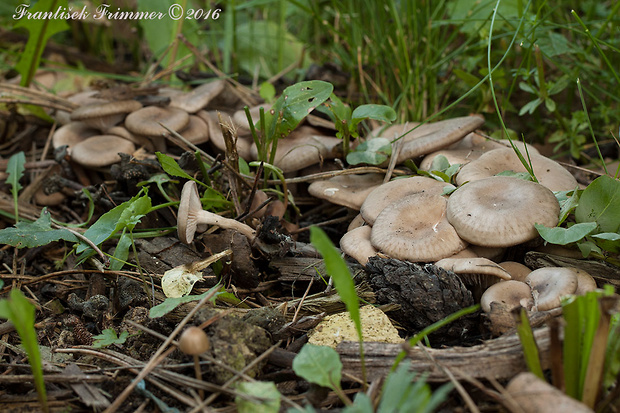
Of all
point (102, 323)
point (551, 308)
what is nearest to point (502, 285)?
point (551, 308)

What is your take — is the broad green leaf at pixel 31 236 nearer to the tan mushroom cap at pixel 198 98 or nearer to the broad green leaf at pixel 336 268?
the tan mushroom cap at pixel 198 98

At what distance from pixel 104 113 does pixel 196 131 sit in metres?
0.63

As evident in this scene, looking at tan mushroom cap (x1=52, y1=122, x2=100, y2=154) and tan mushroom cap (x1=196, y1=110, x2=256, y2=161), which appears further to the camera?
tan mushroom cap (x1=52, y1=122, x2=100, y2=154)

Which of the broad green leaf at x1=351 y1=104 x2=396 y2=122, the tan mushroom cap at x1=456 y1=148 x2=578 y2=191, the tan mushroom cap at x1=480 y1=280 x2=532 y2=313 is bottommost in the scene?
the tan mushroom cap at x1=480 y1=280 x2=532 y2=313

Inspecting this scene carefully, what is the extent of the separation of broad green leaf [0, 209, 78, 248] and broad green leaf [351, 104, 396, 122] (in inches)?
66.0

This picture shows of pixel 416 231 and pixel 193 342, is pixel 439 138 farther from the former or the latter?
pixel 193 342

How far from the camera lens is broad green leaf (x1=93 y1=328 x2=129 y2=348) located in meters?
2.01

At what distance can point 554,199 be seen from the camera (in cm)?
228

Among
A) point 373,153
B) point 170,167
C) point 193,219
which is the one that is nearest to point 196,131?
point 170,167

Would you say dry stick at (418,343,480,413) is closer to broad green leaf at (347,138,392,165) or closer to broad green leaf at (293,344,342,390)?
broad green leaf at (293,344,342,390)

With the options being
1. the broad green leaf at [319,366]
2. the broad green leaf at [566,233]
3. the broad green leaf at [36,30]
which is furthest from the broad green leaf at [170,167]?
the broad green leaf at [36,30]

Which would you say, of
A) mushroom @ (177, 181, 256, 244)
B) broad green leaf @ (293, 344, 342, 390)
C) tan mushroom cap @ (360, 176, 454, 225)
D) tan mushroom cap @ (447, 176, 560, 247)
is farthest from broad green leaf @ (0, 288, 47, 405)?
tan mushroom cap @ (447, 176, 560, 247)

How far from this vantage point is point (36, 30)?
3.94 meters

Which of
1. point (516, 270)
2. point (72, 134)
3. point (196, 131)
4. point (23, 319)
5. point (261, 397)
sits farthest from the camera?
point (72, 134)
